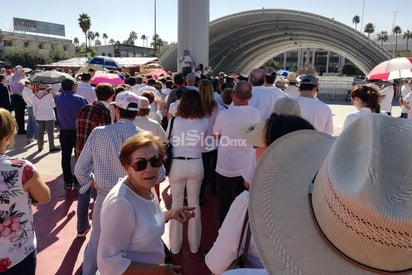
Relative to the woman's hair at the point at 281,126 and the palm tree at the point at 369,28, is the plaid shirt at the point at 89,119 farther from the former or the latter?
the palm tree at the point at 369,28

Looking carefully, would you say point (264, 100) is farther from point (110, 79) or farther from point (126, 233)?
point (110, 79)

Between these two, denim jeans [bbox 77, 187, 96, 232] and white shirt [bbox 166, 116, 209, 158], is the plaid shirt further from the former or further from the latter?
white shirt [bbox 166, 116, 209, 158]

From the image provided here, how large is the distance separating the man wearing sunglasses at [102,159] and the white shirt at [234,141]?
1136 mm

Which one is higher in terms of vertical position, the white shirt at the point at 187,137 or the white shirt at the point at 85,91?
the white shirt at the point at 85,91

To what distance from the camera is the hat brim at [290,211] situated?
40.0 inches

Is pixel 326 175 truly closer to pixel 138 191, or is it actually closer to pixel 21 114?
pixel 138 191

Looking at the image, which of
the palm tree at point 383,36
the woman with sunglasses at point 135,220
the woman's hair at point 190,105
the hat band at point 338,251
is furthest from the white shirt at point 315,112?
the palm tree at point 383,36

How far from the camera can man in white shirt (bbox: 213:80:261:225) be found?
Result: 3914 millimetres

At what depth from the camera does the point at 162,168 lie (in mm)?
3311

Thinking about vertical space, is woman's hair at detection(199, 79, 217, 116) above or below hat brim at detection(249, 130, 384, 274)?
above

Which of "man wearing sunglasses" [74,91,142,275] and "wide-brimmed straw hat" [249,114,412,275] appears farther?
"man wearing sunglasses" [74,91,142,275]

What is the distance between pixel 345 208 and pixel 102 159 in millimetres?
2751

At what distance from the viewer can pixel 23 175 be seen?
2.26 metres

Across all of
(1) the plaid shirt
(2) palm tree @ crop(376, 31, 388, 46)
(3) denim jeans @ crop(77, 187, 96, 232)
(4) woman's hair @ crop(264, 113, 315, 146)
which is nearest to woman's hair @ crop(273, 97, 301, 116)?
(4) woman's hair @ crop(264, 113, 315, 146)
